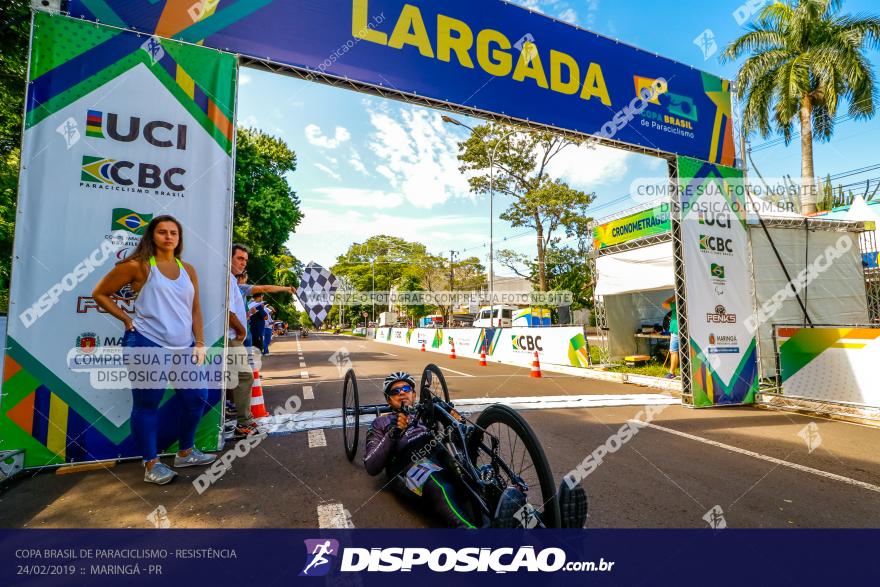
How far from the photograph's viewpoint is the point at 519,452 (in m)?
2.37

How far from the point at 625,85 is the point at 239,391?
7.66 meters

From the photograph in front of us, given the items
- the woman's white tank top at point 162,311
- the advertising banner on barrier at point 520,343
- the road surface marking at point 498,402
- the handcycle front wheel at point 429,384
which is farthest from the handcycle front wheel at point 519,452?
the advertising banner on barrier at point 520,343

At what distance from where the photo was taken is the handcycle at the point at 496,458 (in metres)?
1.92

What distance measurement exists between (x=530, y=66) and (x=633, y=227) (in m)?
6.96

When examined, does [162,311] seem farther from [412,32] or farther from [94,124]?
[412,32]

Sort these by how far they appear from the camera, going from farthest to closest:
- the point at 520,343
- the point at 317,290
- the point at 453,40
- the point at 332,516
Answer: the point at 520,343, the point at 317,290, the point at 453,40, the point at 332,516

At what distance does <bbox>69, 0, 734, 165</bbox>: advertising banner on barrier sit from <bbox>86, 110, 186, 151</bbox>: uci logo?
97cm

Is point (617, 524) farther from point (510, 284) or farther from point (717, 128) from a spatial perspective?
point (510, 284)

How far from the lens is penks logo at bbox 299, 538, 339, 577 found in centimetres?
208

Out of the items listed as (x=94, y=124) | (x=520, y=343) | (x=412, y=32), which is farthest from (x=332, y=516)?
(x=520, y=343)

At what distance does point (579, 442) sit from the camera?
4.54m

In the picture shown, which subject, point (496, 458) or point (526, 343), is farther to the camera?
point (526, 343)

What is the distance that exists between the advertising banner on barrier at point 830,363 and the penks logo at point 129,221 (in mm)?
9649

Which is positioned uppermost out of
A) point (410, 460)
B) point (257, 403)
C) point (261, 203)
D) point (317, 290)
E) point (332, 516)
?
point (261, 203)
